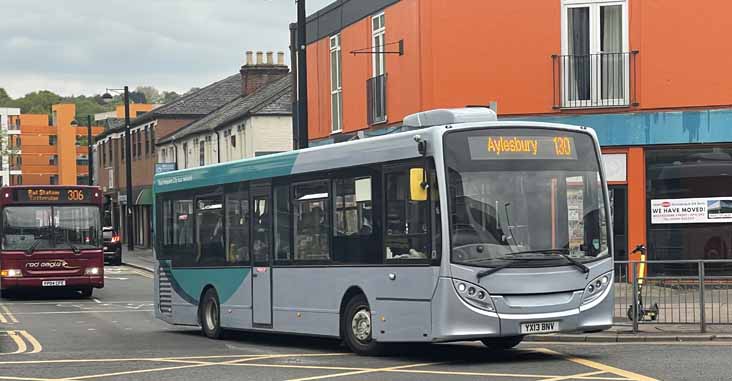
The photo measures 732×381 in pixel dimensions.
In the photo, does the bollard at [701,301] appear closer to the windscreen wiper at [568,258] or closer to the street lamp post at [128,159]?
the windscreen wiper at [568,258]

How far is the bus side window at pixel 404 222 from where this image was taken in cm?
1400

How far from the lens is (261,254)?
17875mm

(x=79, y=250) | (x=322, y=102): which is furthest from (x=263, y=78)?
(x=79, y=250)

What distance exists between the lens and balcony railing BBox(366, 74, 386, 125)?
30.4 m

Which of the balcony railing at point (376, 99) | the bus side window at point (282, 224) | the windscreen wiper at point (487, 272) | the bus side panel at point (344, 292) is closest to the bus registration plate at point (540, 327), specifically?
the windscreen wiper at point (487, 272)

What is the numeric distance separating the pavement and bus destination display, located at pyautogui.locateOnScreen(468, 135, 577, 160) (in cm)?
236

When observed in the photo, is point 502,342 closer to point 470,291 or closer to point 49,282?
point 470,291

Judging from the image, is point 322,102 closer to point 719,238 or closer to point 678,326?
point 719,238

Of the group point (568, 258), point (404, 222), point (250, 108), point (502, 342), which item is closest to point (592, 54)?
point (502, 342)

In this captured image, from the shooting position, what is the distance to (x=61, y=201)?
3052cm

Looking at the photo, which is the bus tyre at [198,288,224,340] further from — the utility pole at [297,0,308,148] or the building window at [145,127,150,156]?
the building window at [145,127,150,156]

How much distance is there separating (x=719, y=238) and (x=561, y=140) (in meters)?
12.5

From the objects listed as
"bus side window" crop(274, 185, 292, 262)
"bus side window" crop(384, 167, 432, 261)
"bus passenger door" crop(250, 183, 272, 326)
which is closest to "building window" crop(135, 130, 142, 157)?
"bus passenger door" crop(250, 183, 272, 326)

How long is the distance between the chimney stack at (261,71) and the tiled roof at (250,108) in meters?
0.94
